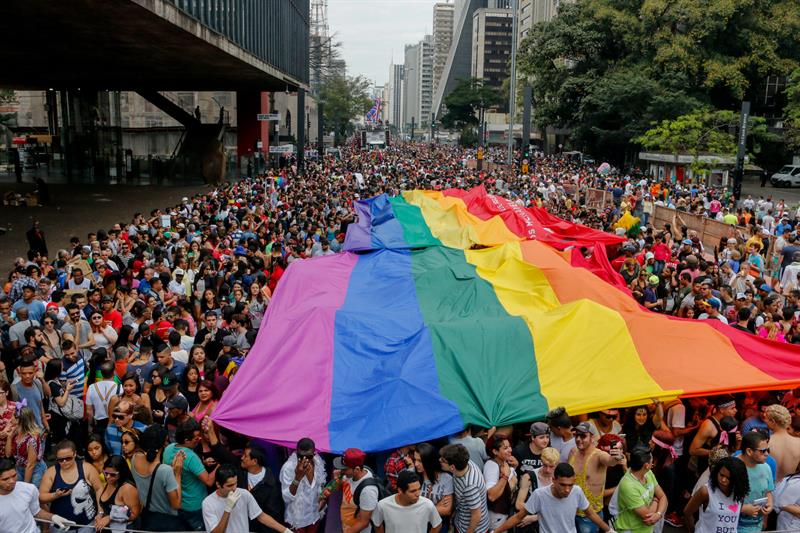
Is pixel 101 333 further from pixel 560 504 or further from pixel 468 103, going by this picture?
pixel 468 103

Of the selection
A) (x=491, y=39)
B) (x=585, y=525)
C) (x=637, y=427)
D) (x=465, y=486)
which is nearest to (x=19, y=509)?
(x=465, y=486)

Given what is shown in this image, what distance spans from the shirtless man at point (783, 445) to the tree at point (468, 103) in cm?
9050

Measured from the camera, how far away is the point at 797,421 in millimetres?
5703

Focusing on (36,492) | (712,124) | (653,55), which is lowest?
(36,492)

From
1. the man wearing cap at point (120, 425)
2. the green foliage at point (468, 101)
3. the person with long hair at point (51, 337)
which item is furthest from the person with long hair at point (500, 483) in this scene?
the green foliage at point (468, 101)

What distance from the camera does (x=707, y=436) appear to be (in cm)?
594

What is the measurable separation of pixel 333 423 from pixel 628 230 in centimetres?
1219

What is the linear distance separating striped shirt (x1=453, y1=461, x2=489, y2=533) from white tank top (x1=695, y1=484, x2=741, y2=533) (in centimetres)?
156

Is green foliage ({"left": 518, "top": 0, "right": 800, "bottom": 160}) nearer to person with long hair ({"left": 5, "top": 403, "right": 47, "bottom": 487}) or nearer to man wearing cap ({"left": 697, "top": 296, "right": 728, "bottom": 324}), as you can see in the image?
man wearing cap ({"left": 697, "top": 296, "right": 728, "bottom": 324})

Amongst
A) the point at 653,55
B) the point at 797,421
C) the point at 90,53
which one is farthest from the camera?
the point at 653,55

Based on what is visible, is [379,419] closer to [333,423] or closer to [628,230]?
[333,423]

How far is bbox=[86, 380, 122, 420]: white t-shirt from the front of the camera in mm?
6574

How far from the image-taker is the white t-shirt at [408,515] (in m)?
4.70

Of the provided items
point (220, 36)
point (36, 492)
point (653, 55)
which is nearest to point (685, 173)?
point (653, 55)
